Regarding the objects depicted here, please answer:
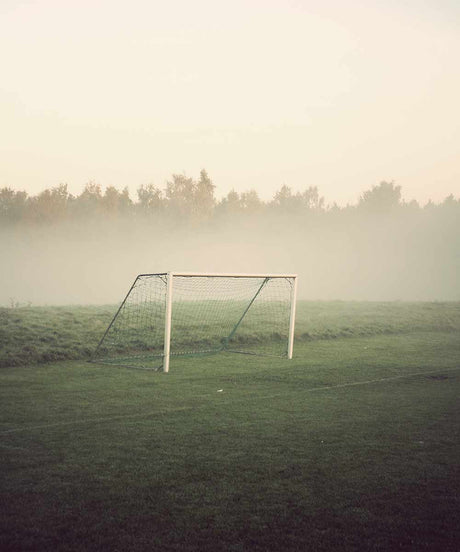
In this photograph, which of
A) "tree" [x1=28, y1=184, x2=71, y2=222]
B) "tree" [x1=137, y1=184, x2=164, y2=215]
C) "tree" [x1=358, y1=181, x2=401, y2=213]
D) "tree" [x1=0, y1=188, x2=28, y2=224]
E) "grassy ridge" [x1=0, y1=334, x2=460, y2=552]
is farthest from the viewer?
"tree" [x1=358, y1=181, x2=401, y2=213]

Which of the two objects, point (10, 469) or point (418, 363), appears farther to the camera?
point (418, 363)

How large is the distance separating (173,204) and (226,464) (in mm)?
58116

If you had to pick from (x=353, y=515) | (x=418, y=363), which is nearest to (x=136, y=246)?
(x=418, y=363)

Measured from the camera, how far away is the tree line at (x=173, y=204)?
185 ft

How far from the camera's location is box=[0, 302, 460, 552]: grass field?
14.1 feet

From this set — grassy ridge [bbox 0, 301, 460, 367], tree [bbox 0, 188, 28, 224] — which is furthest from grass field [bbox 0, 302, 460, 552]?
tree [bbox 0, 188, 28, 224]

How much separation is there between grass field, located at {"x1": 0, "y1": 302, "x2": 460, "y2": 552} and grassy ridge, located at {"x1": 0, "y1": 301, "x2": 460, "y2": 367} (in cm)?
28

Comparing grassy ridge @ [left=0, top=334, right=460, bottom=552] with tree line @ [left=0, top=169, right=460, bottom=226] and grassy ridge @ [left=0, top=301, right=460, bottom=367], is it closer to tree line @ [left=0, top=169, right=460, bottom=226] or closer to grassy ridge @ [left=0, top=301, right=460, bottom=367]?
grassy ridge @ [left=0, top=301, right=460, bottom=367]

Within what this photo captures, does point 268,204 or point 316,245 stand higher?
point 268,204

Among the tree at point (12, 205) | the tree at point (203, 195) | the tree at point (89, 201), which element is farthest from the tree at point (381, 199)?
the tree at point (12, 205)

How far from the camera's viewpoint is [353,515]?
4.68 meters

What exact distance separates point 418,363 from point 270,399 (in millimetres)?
6003

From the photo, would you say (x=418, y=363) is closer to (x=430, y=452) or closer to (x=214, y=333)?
(x=214, y=333)

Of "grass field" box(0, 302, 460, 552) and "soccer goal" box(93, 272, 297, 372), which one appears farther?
"soccer goal" box(93, 272, 297, 372)
